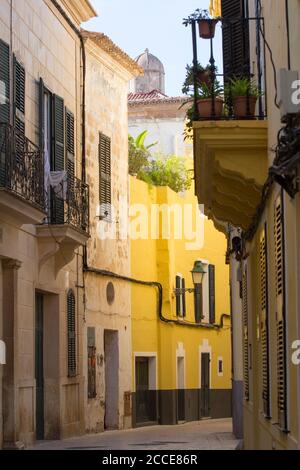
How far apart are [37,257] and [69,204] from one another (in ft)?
3.93

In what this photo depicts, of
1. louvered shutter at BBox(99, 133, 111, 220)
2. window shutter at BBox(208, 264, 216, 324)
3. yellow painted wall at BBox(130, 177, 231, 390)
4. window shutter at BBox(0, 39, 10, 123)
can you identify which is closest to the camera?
window shutter at BBox(0, 39, 10, 123)

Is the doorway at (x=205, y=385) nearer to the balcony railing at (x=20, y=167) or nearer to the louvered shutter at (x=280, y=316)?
the balcony railing at (x=20, y=167)

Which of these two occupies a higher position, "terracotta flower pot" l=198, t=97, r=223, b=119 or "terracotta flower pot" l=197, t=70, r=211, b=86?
"terracotta flower pot" l=197, t=70, r=211, b=86

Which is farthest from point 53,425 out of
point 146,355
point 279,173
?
point 279,173

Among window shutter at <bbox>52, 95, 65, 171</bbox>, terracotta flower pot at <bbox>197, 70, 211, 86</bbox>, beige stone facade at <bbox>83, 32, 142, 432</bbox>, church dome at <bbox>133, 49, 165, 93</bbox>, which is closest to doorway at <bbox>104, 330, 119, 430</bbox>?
beige stone facade at <bbox>83, 32, 142, 432</bbox>

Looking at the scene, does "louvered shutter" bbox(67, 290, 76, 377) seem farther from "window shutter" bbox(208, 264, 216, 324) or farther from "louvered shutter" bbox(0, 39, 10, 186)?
"window shutter" bbox(208, 264, 216, 324)

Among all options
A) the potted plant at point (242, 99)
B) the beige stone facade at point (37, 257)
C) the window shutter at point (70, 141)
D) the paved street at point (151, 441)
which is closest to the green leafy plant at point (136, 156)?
the beige stone facade at point (37, 257)

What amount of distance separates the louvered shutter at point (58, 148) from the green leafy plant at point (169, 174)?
476 inches

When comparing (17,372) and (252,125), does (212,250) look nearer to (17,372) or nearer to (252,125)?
(17,372)

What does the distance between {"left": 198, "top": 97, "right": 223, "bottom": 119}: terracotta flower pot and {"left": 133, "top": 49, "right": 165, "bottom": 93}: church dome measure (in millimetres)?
39438

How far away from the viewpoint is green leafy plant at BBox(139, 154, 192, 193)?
111 ft

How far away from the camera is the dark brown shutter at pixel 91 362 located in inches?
945

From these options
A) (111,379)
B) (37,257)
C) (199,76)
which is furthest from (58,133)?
(199,76)

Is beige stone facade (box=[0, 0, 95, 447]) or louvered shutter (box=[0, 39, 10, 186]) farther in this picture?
beige stone facade (box=[0, 0, 95, 447])
